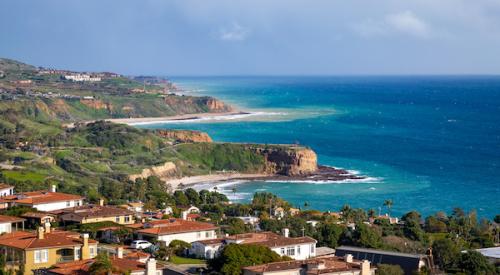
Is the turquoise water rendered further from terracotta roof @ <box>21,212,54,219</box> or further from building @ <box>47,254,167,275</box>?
building @ <box>47,254,167,275</box>

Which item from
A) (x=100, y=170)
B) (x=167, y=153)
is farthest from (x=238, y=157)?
(x=100, y=170)

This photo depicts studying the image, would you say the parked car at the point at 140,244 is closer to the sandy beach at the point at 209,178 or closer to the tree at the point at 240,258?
the tree at the point at 240,258

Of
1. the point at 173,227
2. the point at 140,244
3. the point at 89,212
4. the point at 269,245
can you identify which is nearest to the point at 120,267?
the point at 269,245

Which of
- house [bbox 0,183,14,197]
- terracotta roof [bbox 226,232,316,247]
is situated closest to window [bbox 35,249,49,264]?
terracotta roof [bbox 226,232,316,247]

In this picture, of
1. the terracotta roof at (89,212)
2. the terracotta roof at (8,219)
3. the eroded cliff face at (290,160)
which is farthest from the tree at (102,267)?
the eroded cliff face at (290,160)

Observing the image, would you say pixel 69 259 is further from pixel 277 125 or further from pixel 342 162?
pixel 277 125

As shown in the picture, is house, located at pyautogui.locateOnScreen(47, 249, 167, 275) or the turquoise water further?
the turquoise water
